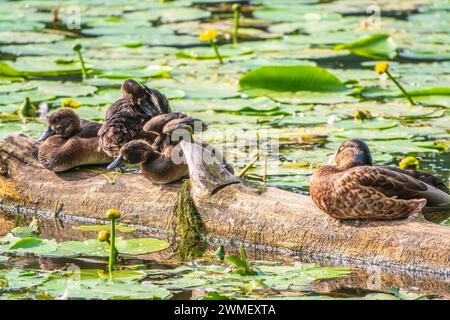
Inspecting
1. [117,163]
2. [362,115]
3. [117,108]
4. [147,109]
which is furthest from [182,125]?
[362,115]

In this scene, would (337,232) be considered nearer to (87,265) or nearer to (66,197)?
(87,265)

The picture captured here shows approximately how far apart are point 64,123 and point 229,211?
1635mm

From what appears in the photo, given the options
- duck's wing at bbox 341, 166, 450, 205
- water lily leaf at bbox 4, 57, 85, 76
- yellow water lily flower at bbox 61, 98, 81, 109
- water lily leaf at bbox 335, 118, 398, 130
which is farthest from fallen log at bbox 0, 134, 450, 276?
water lily leaf at bbox 4, 57, 85, 76

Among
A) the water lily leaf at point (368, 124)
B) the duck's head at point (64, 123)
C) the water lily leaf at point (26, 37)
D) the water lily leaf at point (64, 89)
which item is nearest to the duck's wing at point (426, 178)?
the duck's head at point (64, 123)

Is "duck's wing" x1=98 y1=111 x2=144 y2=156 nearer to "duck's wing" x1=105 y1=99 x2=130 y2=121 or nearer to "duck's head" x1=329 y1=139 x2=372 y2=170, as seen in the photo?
"duck's wing" x1=105 y1=99 x2=130 y2=121

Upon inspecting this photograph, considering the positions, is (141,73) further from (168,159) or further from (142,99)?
(168,159)

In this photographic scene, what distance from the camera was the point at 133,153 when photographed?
777cm

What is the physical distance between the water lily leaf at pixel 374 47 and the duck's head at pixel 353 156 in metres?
6.31

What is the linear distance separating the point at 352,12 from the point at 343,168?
10429mm

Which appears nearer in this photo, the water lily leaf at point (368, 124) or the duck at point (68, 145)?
the duck at point (68, 145)

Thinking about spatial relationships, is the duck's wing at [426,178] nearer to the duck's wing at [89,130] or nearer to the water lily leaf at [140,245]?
the water lily leaf at [140,245]

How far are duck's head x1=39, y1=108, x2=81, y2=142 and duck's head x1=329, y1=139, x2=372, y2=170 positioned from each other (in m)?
2.14

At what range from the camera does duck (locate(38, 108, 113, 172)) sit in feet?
27.2

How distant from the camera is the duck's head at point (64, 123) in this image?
844 centimetres
